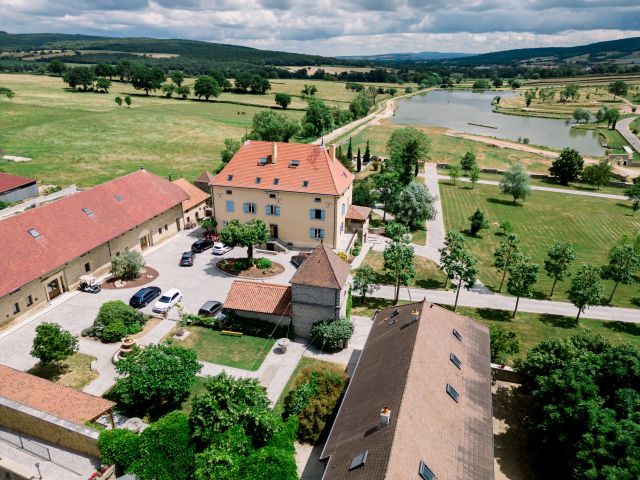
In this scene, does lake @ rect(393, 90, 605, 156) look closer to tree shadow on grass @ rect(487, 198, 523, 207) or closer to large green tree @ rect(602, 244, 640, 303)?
tree shadow on grass @ rect(487, 198, 523, 207)

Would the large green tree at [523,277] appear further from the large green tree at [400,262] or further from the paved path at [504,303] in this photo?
the large green tree at [400,262]

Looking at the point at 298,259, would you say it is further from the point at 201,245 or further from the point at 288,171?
the point at 201,245

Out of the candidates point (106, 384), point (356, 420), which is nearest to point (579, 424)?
point (356, 420)

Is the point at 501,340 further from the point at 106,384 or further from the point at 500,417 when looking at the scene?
the point at 106,384

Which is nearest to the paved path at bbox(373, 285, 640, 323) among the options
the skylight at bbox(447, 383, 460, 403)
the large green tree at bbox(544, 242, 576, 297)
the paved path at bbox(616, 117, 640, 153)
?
the large green tree at bbox(544, 242, 576, 297)

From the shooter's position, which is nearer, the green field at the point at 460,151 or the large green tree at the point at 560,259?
the large green tree at the point at 560,259

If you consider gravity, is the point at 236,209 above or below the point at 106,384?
above

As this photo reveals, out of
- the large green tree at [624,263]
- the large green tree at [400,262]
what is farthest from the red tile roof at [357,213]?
the large green tree at [624,263]
